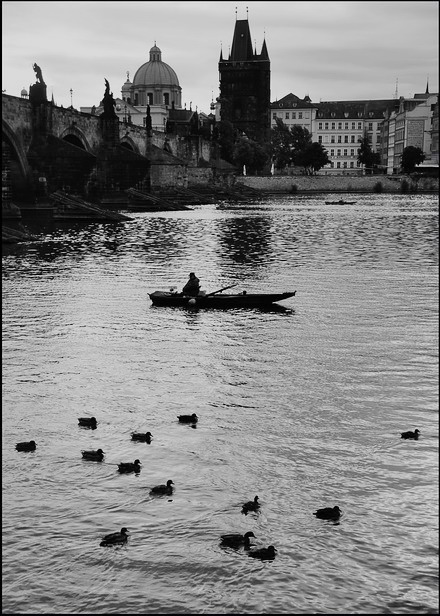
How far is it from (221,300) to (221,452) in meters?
14.9

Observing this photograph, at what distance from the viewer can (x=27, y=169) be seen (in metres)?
71.4

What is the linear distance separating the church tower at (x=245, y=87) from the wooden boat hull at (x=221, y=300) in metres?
159

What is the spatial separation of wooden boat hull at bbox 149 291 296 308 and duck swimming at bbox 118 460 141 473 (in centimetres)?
1556

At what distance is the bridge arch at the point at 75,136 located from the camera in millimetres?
81812

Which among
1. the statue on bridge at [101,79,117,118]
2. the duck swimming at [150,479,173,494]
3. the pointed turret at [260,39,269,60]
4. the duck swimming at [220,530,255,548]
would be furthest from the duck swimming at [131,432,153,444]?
the pointed turret at [260,39,269,60]

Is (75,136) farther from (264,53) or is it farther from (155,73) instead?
(264,53)

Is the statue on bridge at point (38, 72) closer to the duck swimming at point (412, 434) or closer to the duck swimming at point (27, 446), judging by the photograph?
the duck swimming at point (27, 446)

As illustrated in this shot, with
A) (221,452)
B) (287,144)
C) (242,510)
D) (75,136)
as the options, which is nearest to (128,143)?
(75,136)

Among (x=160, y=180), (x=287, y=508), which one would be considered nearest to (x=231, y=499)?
(x=287, y=508)

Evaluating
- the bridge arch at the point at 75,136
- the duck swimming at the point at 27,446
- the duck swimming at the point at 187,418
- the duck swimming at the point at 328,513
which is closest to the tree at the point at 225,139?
the bridge arch at the point at 75,136

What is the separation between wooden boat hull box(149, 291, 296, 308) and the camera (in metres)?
29.3

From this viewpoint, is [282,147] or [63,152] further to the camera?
[282,147]

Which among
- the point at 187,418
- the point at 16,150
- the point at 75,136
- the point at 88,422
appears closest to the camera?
the point at 88,422

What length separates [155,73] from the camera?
186125 millimetres
